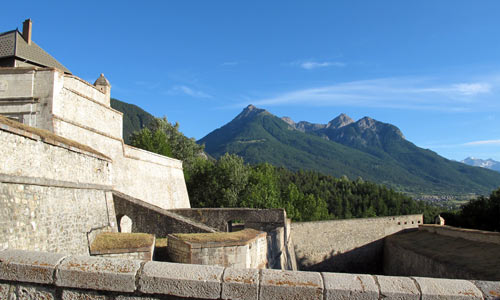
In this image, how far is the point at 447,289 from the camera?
11.6ft

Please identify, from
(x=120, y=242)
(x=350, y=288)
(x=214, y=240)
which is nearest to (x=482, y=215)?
(x=214, y=240)

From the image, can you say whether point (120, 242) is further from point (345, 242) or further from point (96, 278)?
point (345, 242)

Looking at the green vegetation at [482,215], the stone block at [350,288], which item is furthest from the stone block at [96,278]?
the green vegetation at [482,215]

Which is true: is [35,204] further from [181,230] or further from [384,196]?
[384,196]

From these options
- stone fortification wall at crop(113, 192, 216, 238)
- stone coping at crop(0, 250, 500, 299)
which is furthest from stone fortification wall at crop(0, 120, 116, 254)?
stone coping at crop(0, 250, 500, 299)

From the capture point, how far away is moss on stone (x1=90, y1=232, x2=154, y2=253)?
10.3 m

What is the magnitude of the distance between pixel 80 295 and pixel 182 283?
1041 millimetres

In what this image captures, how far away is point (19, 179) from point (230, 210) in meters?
13.7

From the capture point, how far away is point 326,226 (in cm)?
2830

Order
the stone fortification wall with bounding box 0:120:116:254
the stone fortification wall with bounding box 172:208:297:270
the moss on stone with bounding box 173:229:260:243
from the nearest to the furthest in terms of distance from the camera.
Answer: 1. the stone fortification wall with bounding box 0:120:116:254
2. the moss on stone with bounding box 173:229:260:243
3. the stone fortification wall with bounding box 172:208:297:270

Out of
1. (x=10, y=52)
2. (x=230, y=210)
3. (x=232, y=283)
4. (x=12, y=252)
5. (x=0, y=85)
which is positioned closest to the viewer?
(x=232, y=283)

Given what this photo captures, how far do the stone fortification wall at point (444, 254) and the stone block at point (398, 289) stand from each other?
552 inches

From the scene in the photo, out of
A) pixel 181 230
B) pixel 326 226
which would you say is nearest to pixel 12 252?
pixel 181 230

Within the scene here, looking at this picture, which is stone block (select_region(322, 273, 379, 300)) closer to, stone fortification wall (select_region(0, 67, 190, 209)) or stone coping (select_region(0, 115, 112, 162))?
stone coping (select_region(0, 115, 112, 162))
